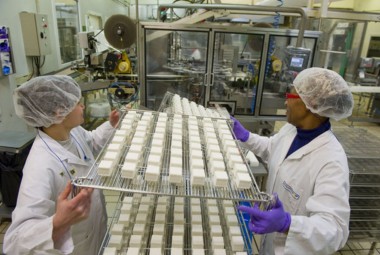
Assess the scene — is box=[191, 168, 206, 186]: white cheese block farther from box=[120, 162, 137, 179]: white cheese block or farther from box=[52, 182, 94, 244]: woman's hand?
box=[52, 182, 94, 244]: woman's hand

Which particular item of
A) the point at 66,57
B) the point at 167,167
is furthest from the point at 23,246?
the point at 66,57

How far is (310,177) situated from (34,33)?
11.3 feet

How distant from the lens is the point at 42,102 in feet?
4.04

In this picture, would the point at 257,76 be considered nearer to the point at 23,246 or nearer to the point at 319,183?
the point at 319,183

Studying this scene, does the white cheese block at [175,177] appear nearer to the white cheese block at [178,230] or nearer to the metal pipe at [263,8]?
the white cheese block at [178,230]

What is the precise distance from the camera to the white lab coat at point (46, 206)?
35.9 inches

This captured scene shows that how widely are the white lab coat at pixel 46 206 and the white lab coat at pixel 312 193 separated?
911 mm

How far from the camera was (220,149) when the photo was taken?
49.1 inches

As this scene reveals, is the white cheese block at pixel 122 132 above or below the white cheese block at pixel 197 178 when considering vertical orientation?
above

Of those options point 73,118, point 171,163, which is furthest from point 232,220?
point 73,118

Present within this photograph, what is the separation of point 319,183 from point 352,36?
705 centimetres

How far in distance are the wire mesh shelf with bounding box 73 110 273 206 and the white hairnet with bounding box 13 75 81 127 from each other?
0.99 feet

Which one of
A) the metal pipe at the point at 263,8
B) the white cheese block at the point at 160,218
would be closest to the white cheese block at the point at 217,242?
the white cheese block at the point at 160,218

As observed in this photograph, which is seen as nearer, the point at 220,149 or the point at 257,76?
the point at 220,149
